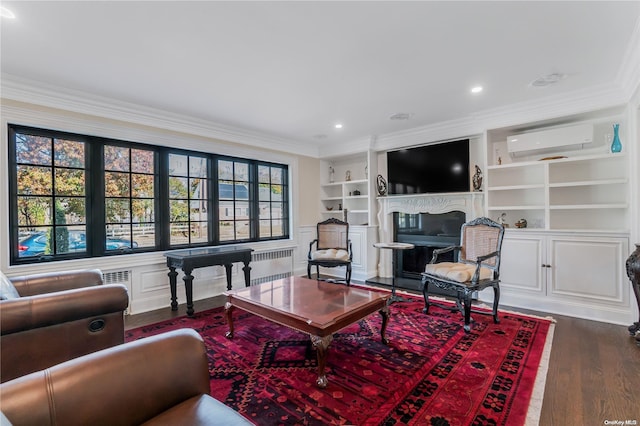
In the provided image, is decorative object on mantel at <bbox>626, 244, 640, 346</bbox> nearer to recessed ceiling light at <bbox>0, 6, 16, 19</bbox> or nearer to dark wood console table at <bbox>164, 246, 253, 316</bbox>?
dark wood console table at <bbox>164, 246, 253, 316</bbox>

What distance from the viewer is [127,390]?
107 centimetres

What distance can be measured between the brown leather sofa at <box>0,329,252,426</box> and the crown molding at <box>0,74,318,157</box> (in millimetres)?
3134

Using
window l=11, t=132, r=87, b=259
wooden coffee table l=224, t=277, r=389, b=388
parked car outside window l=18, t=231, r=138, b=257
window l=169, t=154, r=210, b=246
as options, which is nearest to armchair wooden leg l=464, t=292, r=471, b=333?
wooden coffee table l=224, t=277, r=389, b=388

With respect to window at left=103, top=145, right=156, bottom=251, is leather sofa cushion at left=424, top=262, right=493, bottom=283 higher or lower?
lower

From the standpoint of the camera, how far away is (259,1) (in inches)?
71.2

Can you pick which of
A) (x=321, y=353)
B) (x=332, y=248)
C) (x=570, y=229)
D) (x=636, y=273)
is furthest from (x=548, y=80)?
(x=332, y=248)

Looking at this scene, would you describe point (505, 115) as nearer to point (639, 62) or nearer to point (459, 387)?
point (639, 62)

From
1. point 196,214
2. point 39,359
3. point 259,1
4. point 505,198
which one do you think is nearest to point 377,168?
point 505,198

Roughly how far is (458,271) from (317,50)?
2.48m

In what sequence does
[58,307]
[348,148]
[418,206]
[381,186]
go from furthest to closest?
[348,148], [381,186], [418,206], [58,307]

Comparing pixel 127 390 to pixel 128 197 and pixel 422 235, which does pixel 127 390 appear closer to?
pixel 128 197

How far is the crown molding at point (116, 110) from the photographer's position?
2.85 m

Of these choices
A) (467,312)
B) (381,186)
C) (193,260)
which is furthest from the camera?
(381,186)

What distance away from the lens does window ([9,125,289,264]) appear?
3.00m
